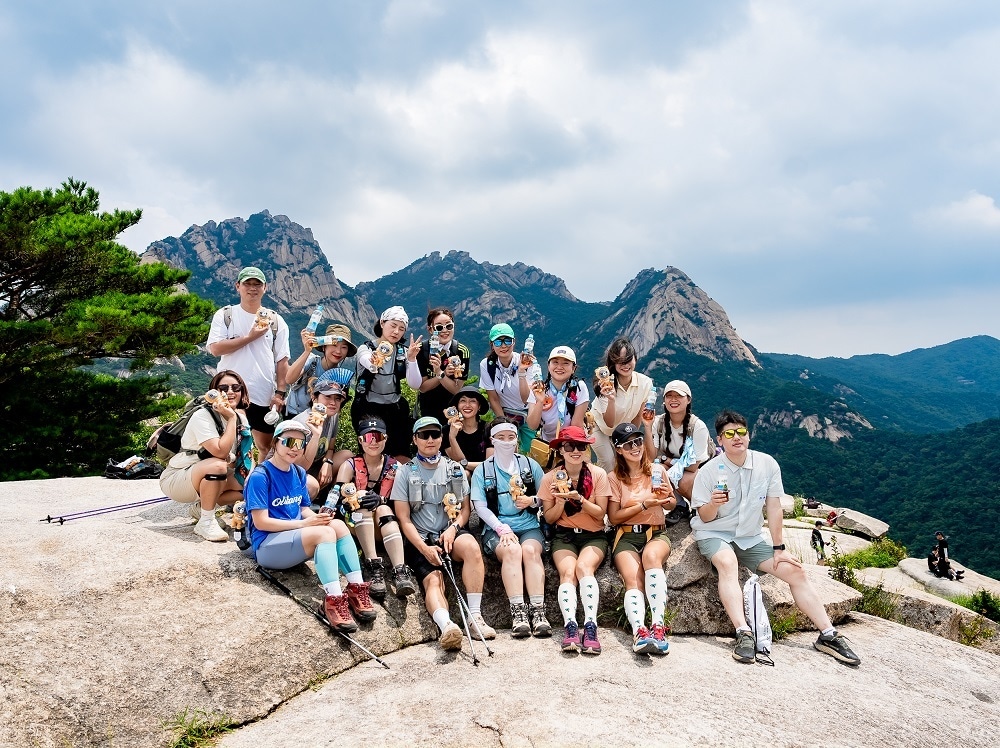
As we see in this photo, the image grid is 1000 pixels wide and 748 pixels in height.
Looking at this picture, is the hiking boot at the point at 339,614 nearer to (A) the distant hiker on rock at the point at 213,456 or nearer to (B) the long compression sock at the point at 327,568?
(B) the long compression sock at the point at 327,568

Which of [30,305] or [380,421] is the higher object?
[30,305]

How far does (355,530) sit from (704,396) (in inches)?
4375

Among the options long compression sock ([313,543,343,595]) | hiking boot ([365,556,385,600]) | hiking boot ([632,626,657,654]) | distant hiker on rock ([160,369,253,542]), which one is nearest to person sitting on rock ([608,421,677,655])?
hiking boot ([632,626,657,654])

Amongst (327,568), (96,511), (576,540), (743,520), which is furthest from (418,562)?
(96,511)

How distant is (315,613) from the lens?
5586 millimetres

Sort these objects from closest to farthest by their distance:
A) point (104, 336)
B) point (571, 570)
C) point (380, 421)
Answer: point (571, 570) < point (380, 421) < point (104, 336)

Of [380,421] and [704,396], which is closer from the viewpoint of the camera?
[380,421]

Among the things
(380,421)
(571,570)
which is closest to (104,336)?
(380,421)

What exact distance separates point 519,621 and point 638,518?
1751 mm

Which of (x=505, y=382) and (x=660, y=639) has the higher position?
(x=505, y=382)

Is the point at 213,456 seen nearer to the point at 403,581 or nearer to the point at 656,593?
the point at 403,581

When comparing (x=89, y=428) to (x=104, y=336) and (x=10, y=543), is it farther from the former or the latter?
(x=10, y=543)

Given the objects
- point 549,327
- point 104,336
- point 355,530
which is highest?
point 549,327

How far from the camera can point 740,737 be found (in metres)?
4.07
